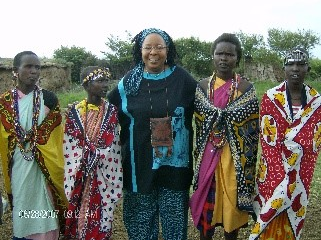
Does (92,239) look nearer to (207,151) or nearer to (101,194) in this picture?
(101,194)

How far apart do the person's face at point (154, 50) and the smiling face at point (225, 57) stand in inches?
16.3

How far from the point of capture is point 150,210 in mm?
3836

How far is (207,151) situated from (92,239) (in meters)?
1.17

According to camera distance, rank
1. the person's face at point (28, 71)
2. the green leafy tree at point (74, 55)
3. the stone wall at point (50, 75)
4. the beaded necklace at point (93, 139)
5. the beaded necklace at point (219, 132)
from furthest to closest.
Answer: the green leafy tree at point (74, 55) → the stone wall at point (50, 75) → the person's face at point (28, 71) → the beaded necklace at point (93, 139) → the beaded necklace at point (219, 132)

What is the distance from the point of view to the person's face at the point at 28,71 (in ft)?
12.5

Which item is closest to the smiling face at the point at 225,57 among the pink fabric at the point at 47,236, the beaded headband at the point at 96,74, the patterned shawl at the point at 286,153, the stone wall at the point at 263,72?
the patterned shawl at the point at 286,153

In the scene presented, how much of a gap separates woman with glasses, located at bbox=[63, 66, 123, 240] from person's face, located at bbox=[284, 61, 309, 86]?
1404 mm

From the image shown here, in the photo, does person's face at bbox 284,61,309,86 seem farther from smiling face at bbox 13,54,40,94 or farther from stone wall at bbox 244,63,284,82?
stone wall at bbox 244,63,284,82

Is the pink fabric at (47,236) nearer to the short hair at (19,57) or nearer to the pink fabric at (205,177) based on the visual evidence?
the pink fabric at (205,177)

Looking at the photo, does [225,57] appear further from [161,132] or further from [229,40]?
[161,132]

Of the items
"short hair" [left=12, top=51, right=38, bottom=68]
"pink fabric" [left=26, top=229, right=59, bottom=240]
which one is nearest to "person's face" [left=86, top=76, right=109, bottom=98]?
"short hair" [left=12, top=51, right=38, bottom=68]

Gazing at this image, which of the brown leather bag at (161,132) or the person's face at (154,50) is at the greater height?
the person's face at (154,50)
